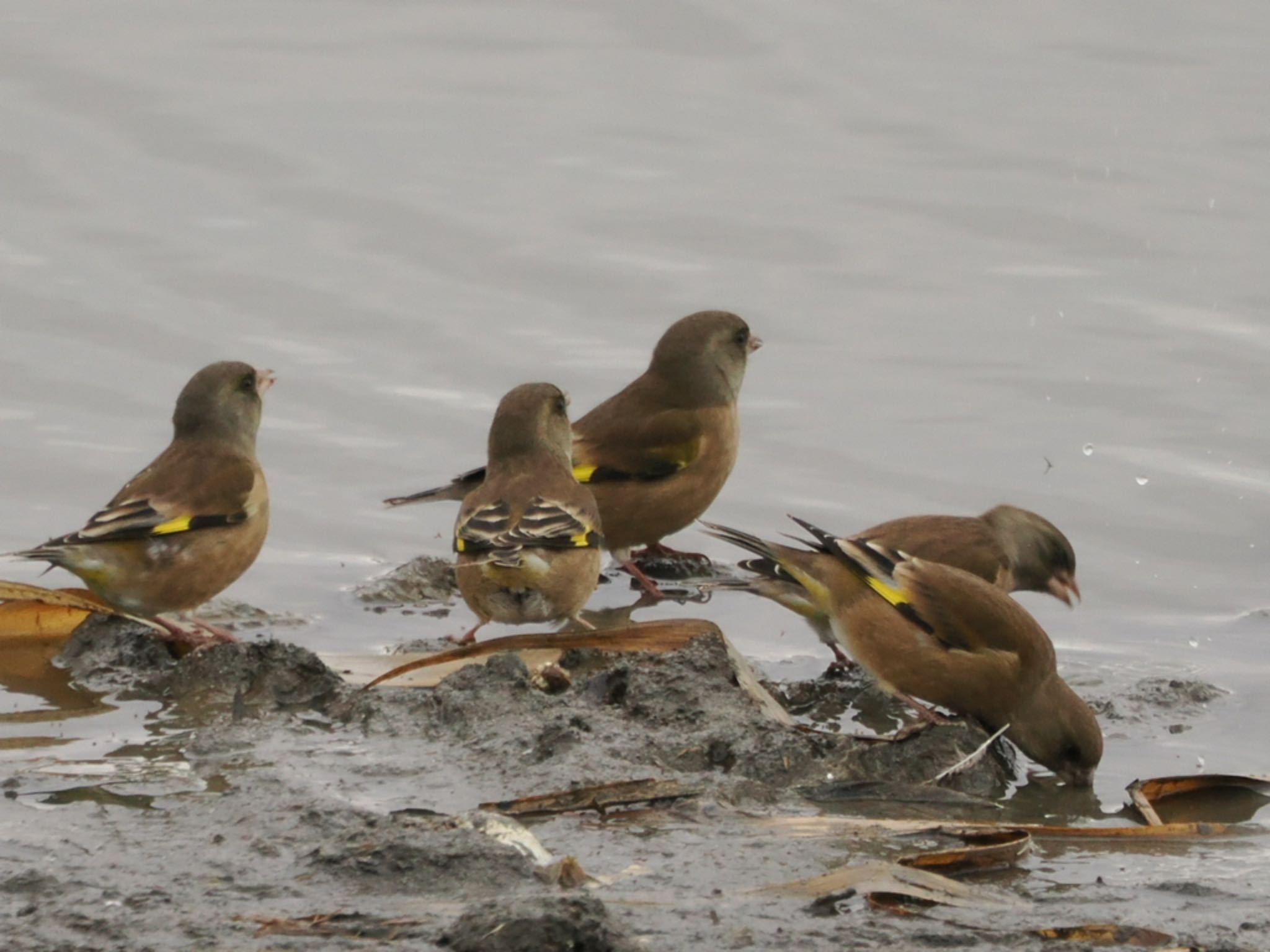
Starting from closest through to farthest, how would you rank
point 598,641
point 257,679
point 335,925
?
point 335,925 → point 257,679 → point 598,641

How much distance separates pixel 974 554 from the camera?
27.8ft

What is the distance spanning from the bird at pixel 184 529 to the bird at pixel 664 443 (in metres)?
1.03

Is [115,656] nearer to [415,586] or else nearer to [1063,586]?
[415,586]

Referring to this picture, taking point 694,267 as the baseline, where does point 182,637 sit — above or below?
below

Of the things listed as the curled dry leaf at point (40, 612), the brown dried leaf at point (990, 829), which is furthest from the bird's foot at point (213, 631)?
the brown dried leaf at point (990, 829)

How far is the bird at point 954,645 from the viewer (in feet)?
22.9

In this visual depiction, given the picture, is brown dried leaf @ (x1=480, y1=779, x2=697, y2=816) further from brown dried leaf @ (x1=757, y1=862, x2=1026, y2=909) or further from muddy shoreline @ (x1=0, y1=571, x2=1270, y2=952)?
brown dried leaf @ (x1=757, y1=862, x2=1026, y2=909)

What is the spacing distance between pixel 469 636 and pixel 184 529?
1.22 meters

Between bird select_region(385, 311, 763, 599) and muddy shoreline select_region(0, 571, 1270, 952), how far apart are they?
238 cm

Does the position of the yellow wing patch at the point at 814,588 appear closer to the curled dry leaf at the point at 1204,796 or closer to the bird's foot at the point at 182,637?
the curled dry leaf at the point at 1204,796

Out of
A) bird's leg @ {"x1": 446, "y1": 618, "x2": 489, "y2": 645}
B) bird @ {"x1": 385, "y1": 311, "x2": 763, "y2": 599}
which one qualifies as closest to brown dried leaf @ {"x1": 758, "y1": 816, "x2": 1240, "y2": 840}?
bird's leg @ {"x1": 446, "y1": 618, "x2": 489, "y2": 645}

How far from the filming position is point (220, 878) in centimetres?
512

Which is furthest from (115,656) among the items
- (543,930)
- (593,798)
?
(543,930)

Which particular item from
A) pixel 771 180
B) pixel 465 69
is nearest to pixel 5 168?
pixel 465 69
